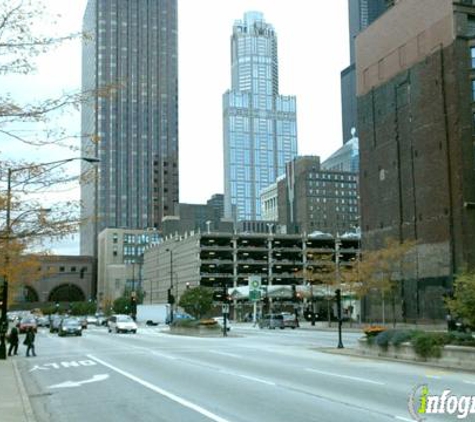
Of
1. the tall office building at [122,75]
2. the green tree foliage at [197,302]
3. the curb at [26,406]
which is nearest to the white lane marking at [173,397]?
the curb at [26,406]

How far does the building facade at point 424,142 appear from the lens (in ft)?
251

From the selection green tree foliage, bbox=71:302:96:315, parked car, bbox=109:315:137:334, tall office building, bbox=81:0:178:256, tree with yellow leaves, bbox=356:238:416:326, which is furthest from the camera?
green tree foliage, bbox=71:302:96:315

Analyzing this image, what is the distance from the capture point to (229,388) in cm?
1861

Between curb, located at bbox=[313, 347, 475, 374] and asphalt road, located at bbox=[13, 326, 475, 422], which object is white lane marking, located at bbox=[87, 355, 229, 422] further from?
curb, located at bbox=[313, 347, 475, 374]

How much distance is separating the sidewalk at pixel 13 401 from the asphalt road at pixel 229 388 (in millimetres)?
315

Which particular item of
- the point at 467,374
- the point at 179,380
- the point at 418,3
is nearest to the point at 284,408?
the point at 179,380

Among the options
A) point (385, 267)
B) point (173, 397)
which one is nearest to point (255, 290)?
point (385, 267)

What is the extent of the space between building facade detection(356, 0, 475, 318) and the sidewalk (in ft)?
182

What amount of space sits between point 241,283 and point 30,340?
131m

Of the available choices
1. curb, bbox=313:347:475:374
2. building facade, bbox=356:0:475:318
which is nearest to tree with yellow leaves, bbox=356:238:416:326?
building facade, bbox=356:0:475:318

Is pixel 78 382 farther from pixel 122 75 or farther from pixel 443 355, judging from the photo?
pixel 443 355

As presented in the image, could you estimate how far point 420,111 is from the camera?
8288 cm

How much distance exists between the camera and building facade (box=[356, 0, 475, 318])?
7638 centimetres

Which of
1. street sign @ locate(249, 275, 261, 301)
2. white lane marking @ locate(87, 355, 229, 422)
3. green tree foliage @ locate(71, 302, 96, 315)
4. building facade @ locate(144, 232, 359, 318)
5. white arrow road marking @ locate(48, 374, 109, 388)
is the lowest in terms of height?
green tree foliage @ locate(71, 302, 96, 315)
